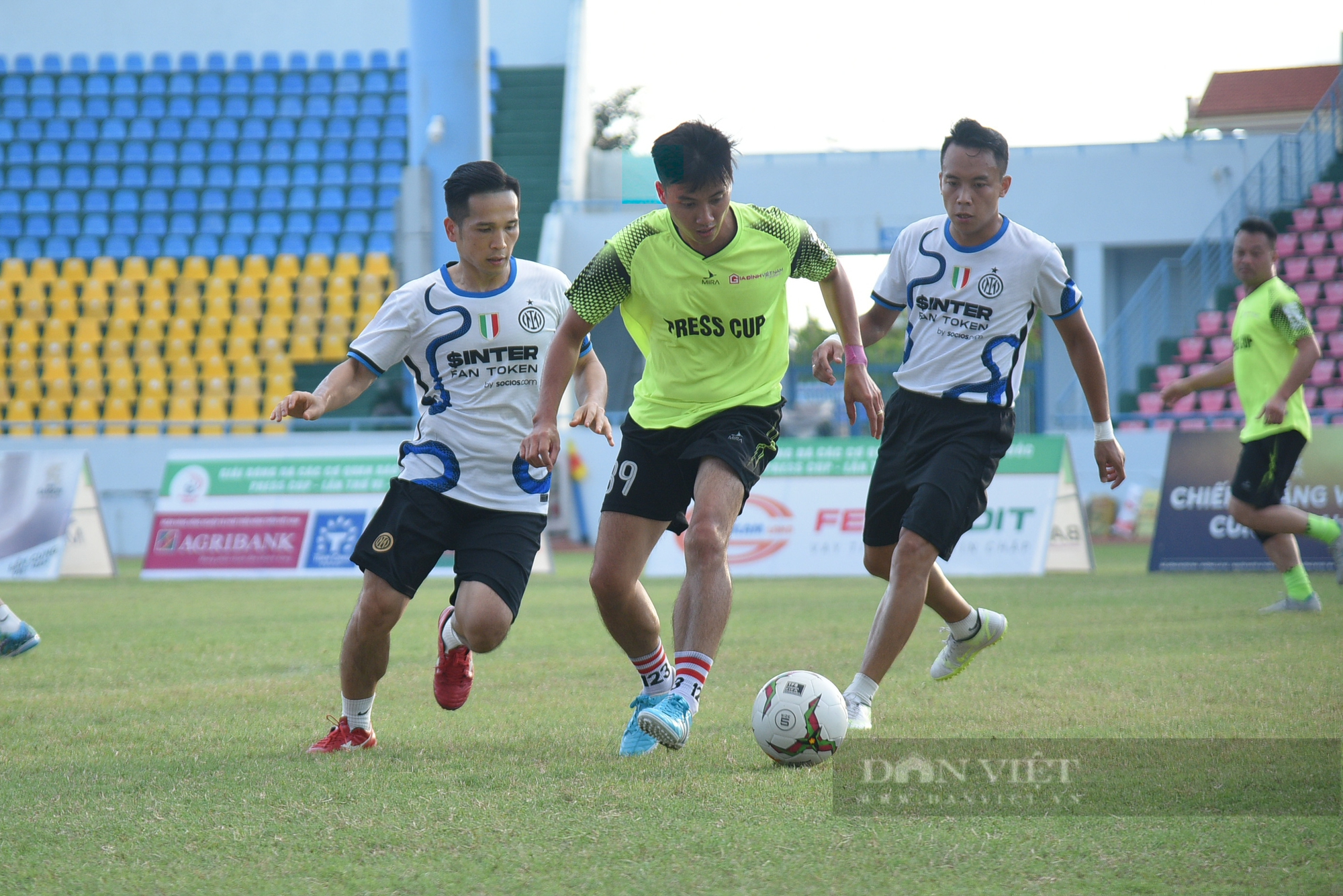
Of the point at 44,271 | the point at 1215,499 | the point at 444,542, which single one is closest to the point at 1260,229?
the point at 1215,499

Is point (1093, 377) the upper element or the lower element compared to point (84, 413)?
upper

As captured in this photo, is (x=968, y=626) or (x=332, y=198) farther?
(x=332, y=198)

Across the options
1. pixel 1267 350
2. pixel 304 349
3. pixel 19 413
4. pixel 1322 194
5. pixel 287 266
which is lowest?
pixel 19 413

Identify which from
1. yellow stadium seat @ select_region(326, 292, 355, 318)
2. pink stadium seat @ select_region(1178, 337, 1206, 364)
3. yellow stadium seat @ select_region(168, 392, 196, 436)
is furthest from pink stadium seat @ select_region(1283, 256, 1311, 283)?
yellow stadium seat @ select_region(168, 392, 196, 436)

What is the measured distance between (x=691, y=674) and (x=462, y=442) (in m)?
1.19

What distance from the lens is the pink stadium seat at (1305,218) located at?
21594 mm

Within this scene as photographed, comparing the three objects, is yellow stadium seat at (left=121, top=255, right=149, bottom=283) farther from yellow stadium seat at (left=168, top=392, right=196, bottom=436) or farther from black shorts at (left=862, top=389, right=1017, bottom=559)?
black shorts at (left=862, top=389, right=1017, bottom=559)

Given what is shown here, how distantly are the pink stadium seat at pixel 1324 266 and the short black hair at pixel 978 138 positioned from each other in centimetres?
1828

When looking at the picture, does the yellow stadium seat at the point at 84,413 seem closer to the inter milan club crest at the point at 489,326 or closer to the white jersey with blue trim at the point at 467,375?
the white jersey with blue trim at the point at 467,375

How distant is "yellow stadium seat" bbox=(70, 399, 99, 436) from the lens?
21219mm

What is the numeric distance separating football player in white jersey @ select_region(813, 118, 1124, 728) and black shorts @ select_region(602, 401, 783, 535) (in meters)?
0.33

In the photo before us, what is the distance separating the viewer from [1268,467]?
9.07 meters

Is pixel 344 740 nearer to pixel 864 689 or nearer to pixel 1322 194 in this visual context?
pixel 864 689

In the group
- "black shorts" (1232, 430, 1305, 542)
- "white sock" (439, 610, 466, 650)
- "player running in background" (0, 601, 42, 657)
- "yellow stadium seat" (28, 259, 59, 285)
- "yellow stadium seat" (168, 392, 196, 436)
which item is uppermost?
"white sock" (439, 610, 466, 650)
